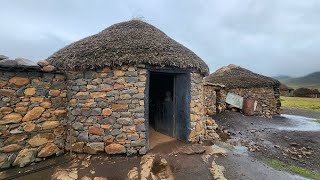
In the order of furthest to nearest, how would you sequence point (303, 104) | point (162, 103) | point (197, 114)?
point (303, 104) < point (162, 103) < point (197, 114)

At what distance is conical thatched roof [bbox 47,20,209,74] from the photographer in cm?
658

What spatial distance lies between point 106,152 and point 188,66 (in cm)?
361

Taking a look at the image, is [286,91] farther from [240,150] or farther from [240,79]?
[240,150]

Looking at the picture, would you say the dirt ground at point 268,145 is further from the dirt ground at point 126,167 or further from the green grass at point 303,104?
the green grass at point 303,104

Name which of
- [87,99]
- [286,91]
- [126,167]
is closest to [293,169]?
[126,167]

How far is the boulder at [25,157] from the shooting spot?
19.0 feet

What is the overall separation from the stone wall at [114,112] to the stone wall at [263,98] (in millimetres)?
11534

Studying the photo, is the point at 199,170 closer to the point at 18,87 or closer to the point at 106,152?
the point at 106,152

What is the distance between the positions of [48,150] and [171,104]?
425cm

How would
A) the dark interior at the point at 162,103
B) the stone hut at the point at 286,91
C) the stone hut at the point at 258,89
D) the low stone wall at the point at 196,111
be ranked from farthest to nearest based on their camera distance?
the stone hut at the point at 286,91 < the stone hut at the point at 258,89 < the dark interior at the point at 162,103 < the low stone wall at the point at 196,111

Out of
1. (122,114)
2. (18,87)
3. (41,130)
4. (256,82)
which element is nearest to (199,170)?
(122,114)

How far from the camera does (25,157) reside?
233 inches

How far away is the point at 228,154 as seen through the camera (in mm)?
7285

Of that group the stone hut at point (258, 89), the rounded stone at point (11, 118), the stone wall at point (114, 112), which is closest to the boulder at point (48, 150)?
the stone wall at point (114, 112)
